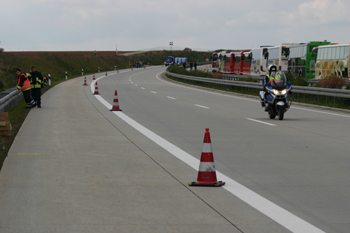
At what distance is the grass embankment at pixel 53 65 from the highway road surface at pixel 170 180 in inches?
57.5

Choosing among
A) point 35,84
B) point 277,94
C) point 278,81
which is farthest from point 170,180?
point 35,84

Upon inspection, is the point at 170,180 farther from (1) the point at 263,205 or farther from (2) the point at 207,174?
(1) the point at 263,205

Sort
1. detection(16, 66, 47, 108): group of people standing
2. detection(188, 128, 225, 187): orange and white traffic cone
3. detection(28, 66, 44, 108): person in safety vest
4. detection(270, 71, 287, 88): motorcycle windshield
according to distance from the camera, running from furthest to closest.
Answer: detection(28, 66, 44, 108): person in safety vest < detection(16, 66, 47, 108): group of people standing < detection(270, 71, 287, 88): motorcycle windshield < detection(188, 128, 225, 187): orange and white traffic cone

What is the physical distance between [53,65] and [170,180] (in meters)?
76.3

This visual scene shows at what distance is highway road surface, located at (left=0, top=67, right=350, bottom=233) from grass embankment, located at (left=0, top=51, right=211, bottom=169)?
1461mm

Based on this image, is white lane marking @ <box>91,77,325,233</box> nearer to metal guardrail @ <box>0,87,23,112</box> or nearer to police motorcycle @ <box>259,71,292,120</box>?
police motorcycle @ <box>259,71,292,120</box>

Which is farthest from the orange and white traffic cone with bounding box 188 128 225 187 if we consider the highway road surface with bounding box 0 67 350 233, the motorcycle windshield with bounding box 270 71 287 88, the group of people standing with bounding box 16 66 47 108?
the group of people standing with bounding box 16 66 47 108

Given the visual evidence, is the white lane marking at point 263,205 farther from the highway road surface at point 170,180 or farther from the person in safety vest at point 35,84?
the person in safety vest at point 35,84

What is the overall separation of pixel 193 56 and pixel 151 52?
52.3 ft

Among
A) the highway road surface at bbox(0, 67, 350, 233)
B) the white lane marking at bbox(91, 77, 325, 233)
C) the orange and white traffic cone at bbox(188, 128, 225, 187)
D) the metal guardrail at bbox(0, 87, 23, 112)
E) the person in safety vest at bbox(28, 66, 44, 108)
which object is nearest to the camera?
the white lane marking at bbox(91, 77, 325, 233)

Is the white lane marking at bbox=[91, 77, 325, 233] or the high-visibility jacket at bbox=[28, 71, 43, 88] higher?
the high-visibility jacket at bbox=[28, 71, 43, 88]

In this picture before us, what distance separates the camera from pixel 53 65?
3199 inches

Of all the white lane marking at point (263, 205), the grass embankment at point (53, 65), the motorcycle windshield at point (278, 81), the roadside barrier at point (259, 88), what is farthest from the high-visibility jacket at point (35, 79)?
the white lane marking at point (263, 205)

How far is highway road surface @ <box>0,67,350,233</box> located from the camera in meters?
5.59
